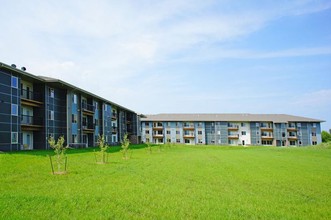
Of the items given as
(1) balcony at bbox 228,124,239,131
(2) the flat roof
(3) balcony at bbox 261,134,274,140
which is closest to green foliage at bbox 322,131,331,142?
(2) the flat roof

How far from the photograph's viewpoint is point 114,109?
57.5 meters

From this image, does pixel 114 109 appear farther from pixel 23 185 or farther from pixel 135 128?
pixel 23 185

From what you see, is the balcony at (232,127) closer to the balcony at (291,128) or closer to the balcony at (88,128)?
the balcony at (291,128)

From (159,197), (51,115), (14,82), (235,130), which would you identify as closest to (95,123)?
(51,115)

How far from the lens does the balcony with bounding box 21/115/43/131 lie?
96.3 feet

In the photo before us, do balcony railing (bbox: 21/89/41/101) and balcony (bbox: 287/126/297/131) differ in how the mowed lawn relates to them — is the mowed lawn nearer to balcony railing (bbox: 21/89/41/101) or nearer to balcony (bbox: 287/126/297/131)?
balcony railing (bbox: 21/89/41/101)

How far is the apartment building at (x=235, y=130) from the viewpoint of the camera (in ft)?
244

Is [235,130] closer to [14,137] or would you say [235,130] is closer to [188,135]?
[188,135]

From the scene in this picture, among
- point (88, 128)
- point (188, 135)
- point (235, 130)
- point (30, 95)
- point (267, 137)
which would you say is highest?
point (30, 95)

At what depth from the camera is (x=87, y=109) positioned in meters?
43.4

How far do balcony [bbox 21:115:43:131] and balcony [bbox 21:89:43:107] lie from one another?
4.93 ft

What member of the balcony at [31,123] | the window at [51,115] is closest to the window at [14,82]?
the balcony at [31,123]

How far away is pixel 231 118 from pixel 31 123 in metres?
56.0

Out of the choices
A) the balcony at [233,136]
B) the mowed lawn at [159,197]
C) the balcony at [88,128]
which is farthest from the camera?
the balcony at [233,136]
